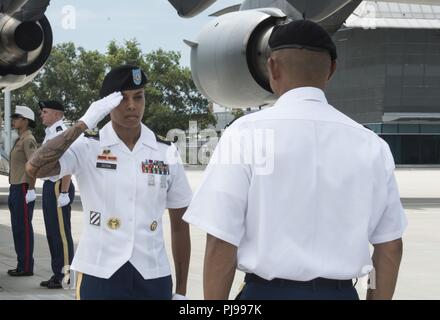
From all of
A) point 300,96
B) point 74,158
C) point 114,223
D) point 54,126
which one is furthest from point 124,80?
point 54,126

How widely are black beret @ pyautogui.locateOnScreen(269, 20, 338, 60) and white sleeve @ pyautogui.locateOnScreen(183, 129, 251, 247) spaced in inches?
14.6

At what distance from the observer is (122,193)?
3.59 meters

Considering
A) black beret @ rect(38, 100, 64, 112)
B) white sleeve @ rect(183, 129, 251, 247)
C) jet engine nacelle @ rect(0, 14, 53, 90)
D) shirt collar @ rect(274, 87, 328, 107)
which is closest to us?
white sleeve @ rect(183, 129, 251, 247)

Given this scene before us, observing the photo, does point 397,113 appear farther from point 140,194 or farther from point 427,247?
point 140,194

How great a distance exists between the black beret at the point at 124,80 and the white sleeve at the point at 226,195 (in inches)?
54.3

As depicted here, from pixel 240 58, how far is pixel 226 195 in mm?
4092

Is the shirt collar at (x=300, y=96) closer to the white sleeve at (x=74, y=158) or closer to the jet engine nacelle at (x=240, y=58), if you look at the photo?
the white sleeve at (x=74, y=158)

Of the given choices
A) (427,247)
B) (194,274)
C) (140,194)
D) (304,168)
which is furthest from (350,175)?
(427,247)

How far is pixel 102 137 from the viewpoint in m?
3.72

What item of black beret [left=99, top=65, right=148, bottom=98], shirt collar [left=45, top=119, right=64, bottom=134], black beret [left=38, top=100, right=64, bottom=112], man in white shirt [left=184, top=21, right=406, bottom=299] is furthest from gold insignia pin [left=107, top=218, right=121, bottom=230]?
black beret [left=38, top=100, right=64, bottom=112]

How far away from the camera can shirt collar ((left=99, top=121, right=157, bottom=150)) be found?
3678mm

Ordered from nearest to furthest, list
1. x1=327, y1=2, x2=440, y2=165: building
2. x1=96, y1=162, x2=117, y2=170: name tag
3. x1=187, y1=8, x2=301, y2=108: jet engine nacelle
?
x1=96, y1=162, x2=117, y2=170: name tag → x1=187, y1=8, x2=301, y2=108: jet engine nacelle → x1=327, y1=2, x2=440, y2=165: building

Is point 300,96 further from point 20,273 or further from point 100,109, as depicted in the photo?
point 20,273

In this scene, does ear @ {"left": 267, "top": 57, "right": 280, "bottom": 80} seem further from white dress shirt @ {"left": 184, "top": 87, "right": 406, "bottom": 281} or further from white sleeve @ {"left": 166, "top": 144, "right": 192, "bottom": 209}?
white sleeve @ {"left": 166, "top": 144, "right": 192, "bottom": 209}
